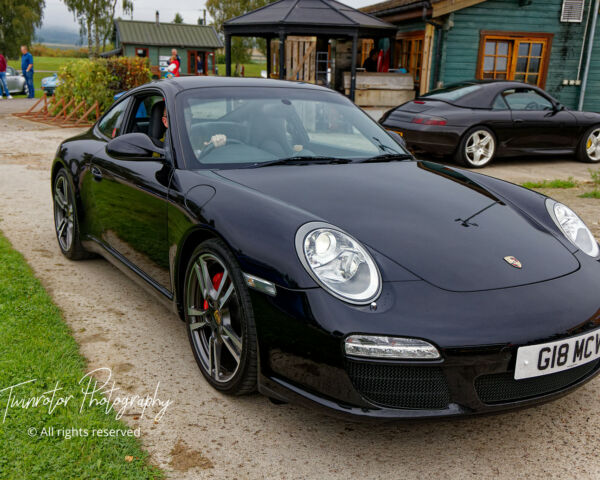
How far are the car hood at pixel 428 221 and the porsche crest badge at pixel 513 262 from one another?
0.7 inches

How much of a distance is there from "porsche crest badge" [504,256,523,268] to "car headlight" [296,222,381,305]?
0.59 meters

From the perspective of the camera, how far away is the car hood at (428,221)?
2.36 metres

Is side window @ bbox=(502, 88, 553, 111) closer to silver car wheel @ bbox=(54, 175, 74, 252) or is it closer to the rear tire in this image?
the rear tire

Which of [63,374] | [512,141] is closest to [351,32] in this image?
[512,141]

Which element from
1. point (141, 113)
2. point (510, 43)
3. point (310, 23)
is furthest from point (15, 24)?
point (141, 113)

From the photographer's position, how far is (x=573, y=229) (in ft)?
9.59

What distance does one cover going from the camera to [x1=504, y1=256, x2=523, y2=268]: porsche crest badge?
7.95 feet

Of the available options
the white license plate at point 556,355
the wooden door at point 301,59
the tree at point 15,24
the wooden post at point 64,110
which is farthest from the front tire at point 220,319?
the tree at point 15,24

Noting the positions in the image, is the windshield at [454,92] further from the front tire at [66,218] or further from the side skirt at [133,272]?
the side skirt at [133,272]

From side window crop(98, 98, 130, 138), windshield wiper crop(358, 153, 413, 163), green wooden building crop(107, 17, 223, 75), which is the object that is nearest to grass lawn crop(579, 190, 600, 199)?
windshield wiper crop(358, 153, 413, 163)

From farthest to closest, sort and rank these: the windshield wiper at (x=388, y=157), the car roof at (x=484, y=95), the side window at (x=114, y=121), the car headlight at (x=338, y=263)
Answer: the car roof at (x=484, y=95), the side window at (x=114, y=121), the windshield wiper at (x=388, y=157), the car headlight at (x=338, y=263)

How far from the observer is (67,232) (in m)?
4.68

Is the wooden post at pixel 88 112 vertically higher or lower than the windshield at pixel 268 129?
lower

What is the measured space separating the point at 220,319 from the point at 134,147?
1.22m
